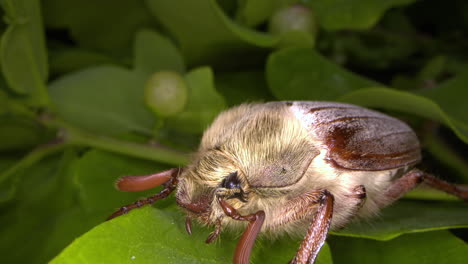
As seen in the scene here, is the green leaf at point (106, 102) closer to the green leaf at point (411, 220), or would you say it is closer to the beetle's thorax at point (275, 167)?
the beetle's thorax at point (275, 167)

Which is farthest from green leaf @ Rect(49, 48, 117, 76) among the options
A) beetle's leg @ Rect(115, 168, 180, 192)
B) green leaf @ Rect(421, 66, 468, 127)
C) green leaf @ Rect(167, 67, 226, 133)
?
green leaf @ Rect(421, 66, 468, 127)

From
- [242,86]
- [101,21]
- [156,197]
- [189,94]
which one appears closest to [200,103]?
[189,94]

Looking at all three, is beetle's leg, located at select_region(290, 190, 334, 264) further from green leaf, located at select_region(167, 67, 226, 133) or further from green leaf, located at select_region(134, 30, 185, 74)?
green leaf, located at select_region(134, 30, 185, 74)

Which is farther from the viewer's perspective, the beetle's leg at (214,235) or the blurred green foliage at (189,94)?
the blurred green foliage at (189,94)

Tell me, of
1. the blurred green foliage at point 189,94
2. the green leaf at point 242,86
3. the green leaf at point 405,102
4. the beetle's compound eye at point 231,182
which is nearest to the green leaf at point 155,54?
the blurred green foliage at point 189,94

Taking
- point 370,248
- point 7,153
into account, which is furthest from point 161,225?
point 7,153

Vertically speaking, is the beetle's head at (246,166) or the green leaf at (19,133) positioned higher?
the beetle's head at (246,166)

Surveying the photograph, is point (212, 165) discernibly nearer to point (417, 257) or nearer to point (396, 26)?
point (417, 257)
